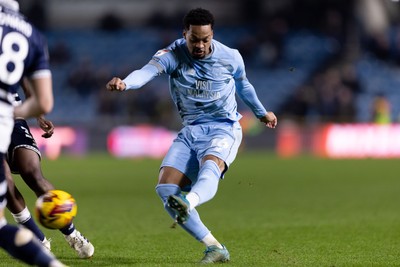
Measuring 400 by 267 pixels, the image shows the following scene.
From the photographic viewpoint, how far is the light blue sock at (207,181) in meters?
7.03

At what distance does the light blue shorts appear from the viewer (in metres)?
7.53

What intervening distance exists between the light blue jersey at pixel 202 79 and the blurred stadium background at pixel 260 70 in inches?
706

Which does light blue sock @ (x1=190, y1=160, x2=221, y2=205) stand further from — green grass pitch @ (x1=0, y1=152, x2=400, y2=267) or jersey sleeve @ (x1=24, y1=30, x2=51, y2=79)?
jersey sleeve @ (x1=24, y1=30, x2=51, y2=79)

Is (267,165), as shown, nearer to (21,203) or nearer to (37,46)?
(21,203)

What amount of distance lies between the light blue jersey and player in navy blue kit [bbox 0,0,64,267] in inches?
83.8

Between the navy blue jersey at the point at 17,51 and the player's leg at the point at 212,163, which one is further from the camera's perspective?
the player's leg at the point at 212,163

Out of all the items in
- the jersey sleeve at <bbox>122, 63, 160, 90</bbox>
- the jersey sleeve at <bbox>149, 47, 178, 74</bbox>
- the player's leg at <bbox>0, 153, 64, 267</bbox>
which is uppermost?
the jersey sleeve at <bbox>149, 47, 178, 74</bbox>

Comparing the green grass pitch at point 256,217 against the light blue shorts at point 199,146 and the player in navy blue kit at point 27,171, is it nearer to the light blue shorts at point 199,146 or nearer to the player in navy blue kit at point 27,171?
the player in navy blue kit at point 27,171

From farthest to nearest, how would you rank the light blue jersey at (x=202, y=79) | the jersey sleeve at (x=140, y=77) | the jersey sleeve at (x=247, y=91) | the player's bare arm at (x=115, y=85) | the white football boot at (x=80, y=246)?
the jersey sleeve at (x=247, y=91), the white football boot at (x=80, y=246), the light blue jersey at (x=202, y=79), the jersey sleeve at (x=140, y=77), the player's bare arm at (x=115, y=85)

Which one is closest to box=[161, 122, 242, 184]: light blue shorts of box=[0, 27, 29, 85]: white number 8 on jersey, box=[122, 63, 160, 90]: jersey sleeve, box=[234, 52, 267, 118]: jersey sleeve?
box=[234, 52, 267, 118]: jersey sleeve

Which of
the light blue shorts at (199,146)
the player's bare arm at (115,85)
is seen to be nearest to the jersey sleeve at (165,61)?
the light blue shorts at (199,146)

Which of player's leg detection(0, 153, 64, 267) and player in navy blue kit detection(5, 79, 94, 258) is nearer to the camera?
player's leg detection(0, 153, 64, 267)

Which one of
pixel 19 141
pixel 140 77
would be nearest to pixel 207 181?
pixel 140 77

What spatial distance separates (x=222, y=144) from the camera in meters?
7.55
